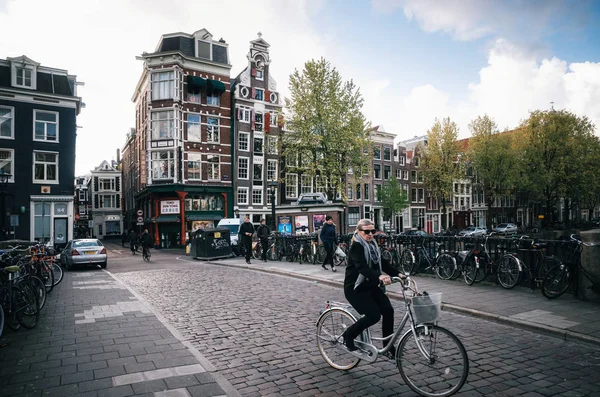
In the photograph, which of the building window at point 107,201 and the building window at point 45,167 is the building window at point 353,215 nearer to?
the building window at point 45,167

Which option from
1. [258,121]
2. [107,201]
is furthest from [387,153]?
[107,201]

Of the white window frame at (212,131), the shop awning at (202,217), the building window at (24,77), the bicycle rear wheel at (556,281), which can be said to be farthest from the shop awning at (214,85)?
the bicycle rear wheel at (556,281)

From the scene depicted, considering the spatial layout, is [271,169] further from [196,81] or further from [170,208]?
[196,81]

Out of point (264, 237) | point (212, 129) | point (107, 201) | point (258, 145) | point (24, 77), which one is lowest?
point (264, 237)

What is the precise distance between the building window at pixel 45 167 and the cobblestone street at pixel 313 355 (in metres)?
26.6

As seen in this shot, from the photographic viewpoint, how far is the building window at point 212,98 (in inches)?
1594

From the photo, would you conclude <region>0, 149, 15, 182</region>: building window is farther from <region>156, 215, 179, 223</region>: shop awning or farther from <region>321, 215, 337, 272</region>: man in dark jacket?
<region>321, 215, 337, 272</region>: man in dark jacket

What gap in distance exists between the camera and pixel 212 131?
4066 cm

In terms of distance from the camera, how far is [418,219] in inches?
2324

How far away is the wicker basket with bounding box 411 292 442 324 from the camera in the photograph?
3.99 meters

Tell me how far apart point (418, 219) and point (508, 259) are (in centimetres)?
5043

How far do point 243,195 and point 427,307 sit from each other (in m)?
39.3

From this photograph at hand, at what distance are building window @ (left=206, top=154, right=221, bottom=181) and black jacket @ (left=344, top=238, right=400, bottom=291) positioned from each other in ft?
121

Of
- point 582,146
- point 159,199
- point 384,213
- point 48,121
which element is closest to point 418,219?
point 384,213
